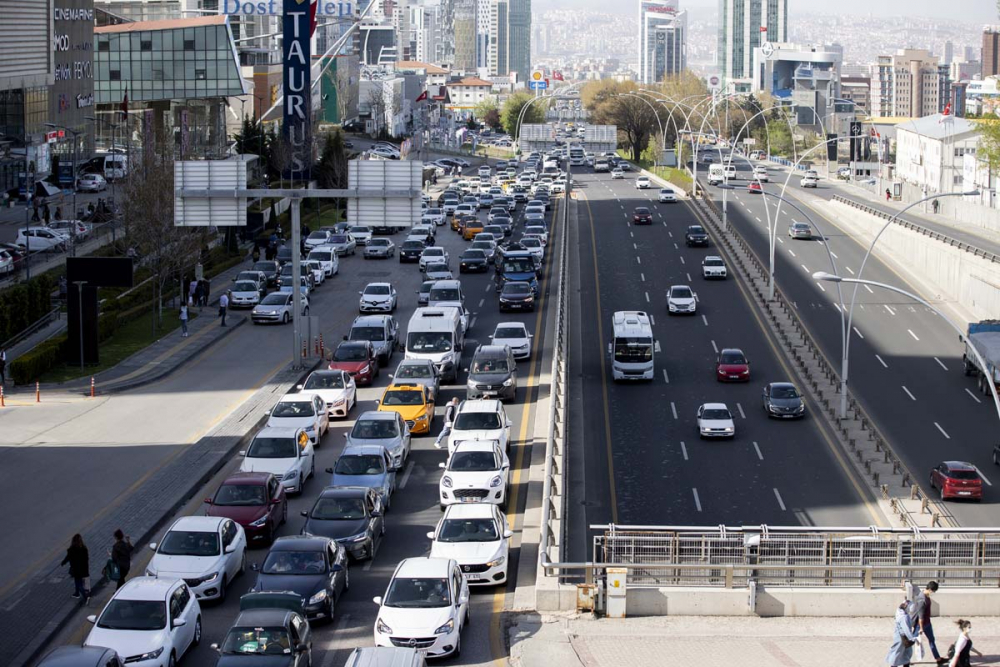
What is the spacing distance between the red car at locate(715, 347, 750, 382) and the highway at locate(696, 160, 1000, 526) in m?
4.20

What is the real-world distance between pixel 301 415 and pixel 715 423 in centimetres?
1360

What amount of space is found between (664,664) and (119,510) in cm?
1521

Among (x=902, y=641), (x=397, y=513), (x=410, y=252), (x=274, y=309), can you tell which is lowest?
(x=397, y=513)

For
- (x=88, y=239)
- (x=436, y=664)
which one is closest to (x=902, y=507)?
(x=436, y=664)

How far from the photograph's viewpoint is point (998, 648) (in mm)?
22062

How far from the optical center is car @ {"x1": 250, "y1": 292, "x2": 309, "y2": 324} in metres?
55.6

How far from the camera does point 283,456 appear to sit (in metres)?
33.7

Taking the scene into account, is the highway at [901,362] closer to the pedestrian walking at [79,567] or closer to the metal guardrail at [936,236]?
the metal guardrail at [936,236]

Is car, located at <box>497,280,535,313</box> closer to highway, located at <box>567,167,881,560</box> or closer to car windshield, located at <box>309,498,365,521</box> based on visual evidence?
highway, located at <box>567,167,881,560</box>

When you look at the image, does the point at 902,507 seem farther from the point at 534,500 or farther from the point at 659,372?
the point at 659,372

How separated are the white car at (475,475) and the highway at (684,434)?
6.81 ft

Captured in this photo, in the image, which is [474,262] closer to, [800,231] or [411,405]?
[800,231]

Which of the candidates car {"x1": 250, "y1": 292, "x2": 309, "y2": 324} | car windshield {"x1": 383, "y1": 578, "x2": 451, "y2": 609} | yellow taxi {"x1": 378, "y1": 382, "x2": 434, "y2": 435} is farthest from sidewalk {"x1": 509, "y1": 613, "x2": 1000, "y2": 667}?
car {"x1": 250, "y1": 292, "x2": 309, "y2": 324}

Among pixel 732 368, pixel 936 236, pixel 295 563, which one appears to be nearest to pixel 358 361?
pixel 732 368
